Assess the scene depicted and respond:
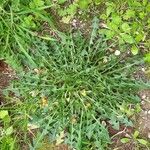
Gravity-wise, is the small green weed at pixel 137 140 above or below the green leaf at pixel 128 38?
below

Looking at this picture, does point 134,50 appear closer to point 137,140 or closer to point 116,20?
point 116,20

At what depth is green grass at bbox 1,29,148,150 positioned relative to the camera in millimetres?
3688

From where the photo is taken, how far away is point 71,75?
3723 millimetres

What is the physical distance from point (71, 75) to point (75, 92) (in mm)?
132

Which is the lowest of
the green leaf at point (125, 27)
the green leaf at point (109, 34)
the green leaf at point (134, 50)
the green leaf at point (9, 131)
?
the green leaf at point (9, 131)

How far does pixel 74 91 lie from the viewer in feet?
12.2

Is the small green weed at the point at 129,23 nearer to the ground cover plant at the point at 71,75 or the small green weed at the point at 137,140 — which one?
the ground cover plant at the point at 71,75

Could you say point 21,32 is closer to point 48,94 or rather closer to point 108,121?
point 48,94

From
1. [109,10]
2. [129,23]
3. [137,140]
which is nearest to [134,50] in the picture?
[129,23]

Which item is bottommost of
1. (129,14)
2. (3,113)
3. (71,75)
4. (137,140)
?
(137,140)

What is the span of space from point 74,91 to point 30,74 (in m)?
0.36

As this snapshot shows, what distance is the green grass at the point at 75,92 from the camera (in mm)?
3688

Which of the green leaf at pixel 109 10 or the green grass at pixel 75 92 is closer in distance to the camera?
the green grass at pixel 75 92

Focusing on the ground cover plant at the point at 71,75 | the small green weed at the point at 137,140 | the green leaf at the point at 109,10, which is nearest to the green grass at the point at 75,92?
the ground cover plant at the point at 71,75
